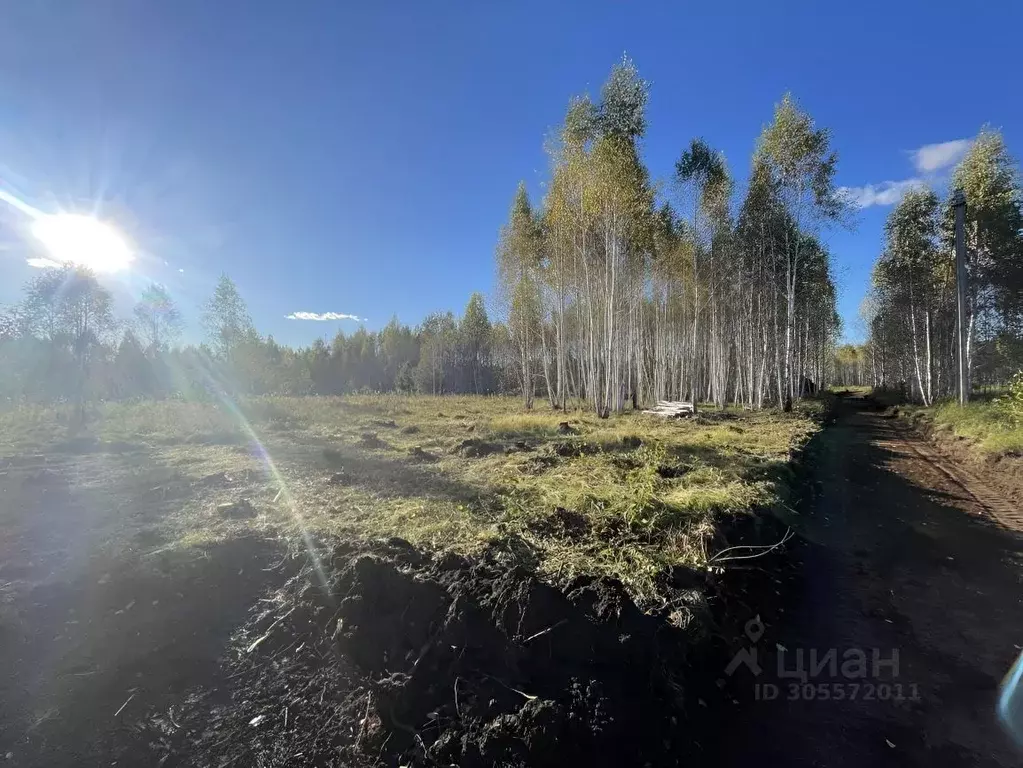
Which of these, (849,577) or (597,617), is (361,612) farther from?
(849,577)

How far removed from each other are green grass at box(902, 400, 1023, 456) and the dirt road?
11.7 feet

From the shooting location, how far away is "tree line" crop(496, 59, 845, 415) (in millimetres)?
16109

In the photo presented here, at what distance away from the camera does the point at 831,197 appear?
18.5 m

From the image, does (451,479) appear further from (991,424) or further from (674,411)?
(991,424)

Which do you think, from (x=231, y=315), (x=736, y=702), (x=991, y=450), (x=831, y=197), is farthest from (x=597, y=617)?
(x=231, y=315)

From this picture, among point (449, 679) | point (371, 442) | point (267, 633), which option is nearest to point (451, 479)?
point (267, 633)

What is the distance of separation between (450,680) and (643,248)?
19.1m

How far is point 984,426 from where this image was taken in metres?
12.4

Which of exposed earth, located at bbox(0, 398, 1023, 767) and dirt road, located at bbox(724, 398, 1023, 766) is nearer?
exposed earth, located at bbox(0, 398, 1023, 767)

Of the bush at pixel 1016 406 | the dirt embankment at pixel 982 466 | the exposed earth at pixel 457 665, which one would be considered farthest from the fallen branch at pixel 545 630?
the bush at pixel 1016 406

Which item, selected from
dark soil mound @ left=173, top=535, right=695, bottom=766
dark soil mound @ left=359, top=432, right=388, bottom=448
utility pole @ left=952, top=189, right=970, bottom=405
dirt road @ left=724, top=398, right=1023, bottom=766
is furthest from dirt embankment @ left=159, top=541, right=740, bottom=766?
utility pole @ left=952, top=189, right=970, bottom=405

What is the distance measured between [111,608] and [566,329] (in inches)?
879

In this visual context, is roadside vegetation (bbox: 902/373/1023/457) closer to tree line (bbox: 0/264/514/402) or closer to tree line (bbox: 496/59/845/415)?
tree line (bbox: 496/59/845/415)

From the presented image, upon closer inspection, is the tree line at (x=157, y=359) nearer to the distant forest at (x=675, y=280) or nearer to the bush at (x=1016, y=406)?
the distant forest at (x=675, y=280)
